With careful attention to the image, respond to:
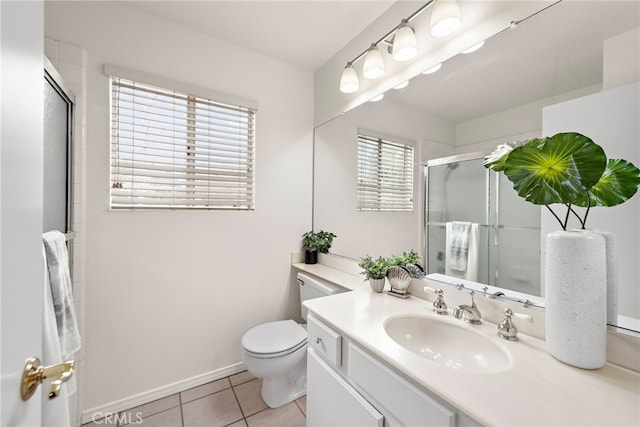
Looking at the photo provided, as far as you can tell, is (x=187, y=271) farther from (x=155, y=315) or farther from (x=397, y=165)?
(x=397, y=165)

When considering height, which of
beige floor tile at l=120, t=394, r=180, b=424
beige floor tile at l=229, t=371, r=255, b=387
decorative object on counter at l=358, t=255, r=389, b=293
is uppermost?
decorative object on counter at l=358, t=255, r=389, b=293

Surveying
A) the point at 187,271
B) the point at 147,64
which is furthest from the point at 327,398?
the point at 147,64

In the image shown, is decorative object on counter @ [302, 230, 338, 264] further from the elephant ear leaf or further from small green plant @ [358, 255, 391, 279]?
the elephant ear leaf

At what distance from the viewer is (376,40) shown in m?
1.62

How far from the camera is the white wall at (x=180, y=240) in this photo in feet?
4.76

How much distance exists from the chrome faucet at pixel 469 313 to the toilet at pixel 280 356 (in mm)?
683

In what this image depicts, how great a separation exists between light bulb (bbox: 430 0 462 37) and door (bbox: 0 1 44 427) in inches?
52.7

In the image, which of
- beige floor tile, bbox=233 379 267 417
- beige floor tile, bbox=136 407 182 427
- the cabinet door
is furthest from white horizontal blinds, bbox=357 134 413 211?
beige floor tile, bbox=136 407 182 427

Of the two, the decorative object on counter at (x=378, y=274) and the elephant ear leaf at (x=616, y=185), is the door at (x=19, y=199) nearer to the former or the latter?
the decorative object on counter at (x=378, y=274)

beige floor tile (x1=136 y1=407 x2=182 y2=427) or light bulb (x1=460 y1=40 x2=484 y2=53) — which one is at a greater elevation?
light bulb (x1=460 y1=40 x2=484 y2=53)

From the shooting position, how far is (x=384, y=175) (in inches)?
62.8

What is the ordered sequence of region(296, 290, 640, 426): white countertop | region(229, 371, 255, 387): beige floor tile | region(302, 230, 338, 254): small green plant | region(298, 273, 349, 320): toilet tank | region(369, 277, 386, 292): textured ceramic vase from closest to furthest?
region(296, 290, 640, 426): white countertop
region(369, 277, 386, 292): textured ceramic vase
region(298, 273, 349, 320): toilet tank
region(229, 371, 255, 387): beige floor tile
region(302, 230, 338, 254): small green plant

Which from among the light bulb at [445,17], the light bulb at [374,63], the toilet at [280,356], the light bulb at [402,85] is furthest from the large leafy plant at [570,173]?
the toilet at [280,356]

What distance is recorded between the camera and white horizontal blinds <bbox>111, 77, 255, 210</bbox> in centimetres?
153
